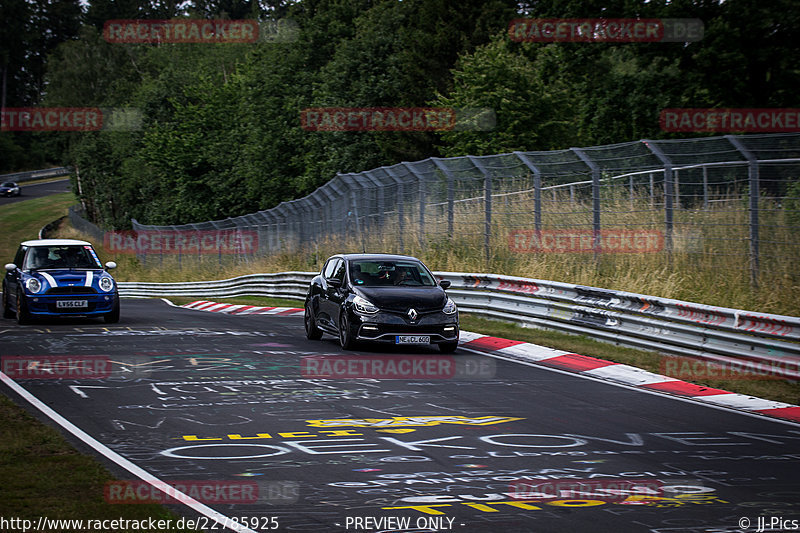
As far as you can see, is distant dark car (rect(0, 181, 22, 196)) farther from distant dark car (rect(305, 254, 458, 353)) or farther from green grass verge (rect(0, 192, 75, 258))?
distant dark car (rect(305, 254, 458, 353))

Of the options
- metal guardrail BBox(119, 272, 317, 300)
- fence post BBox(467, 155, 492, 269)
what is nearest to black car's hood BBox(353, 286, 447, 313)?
fence post BBox(467, 155, 492, 269)

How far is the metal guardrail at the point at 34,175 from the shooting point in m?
111

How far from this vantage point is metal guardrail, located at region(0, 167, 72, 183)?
111 metres

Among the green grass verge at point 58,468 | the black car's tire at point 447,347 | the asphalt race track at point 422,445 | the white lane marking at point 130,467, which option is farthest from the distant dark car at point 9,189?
the white lane marking at point 130,467

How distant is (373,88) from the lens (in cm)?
5141

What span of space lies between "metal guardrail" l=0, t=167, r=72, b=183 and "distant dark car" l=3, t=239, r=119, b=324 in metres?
91.3

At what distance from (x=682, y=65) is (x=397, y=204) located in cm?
1410

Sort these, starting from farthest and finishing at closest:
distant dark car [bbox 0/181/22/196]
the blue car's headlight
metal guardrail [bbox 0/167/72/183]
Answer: metal guardrail [bbox 0/167/72/183], distant dark car [bbox 0/181/22/196], the blue car's headlight

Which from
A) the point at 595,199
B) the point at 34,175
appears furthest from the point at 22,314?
the point at 34,175

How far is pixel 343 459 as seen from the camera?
7.58 meters

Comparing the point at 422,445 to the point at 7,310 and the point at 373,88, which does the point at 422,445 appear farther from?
the point at 373,88

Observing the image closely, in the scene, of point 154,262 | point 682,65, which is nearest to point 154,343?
point 682,65

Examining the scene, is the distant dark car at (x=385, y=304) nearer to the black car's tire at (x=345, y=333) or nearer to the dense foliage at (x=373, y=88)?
the black car's tire at (x=345, y=333)

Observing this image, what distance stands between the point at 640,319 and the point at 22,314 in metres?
11.6
